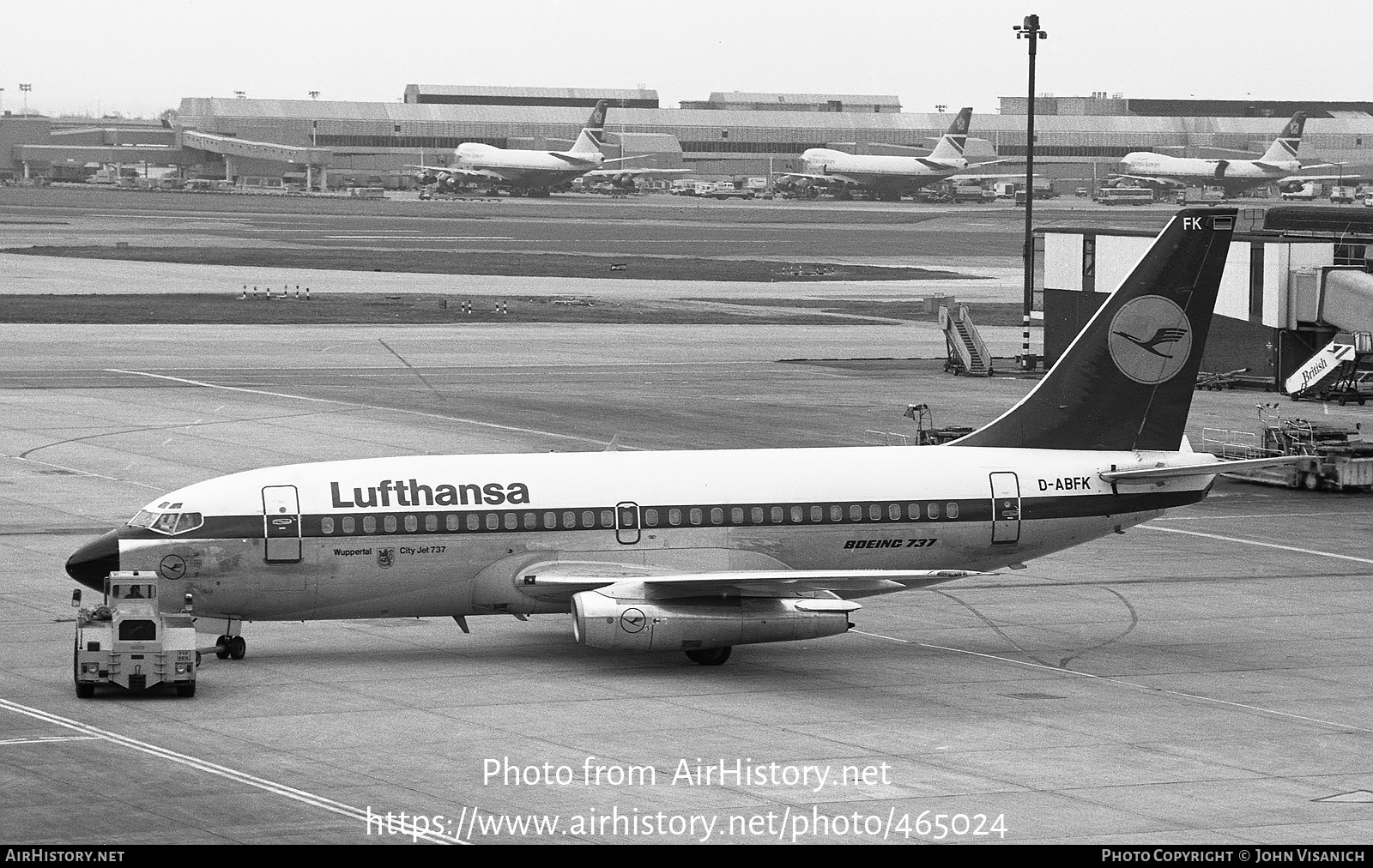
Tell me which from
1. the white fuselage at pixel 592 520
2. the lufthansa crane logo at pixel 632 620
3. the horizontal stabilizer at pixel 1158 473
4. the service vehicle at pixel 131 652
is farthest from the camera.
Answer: the horizontal stabilizer at pixel 1158 473

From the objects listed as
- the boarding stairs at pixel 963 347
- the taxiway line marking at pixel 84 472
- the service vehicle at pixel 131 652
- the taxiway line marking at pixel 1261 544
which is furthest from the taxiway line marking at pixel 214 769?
the boarding stairs at pixel 963 347

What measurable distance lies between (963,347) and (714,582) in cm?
5385

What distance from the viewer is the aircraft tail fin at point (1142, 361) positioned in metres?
36.0

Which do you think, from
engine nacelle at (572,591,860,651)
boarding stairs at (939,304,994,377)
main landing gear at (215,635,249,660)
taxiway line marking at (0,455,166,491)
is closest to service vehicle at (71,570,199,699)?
main landing gear at (215,635,249,660)

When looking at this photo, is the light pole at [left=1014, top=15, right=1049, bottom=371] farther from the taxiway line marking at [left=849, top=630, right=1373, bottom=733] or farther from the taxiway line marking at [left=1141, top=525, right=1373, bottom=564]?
the taxiway line marking at [left=849, top=630, right=1373, bottom=733]

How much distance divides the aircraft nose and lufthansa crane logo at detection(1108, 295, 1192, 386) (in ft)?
62.6

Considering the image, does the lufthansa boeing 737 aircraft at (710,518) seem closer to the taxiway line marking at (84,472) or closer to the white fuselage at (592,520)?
the white fuselage at (592,520)

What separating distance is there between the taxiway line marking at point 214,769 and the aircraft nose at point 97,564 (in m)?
3.34

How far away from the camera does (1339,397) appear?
7488 cm
